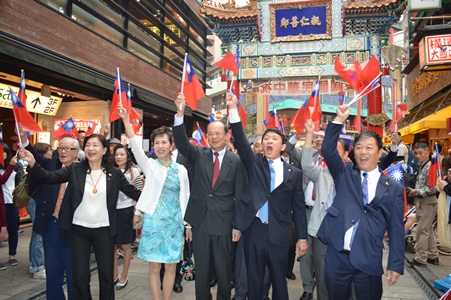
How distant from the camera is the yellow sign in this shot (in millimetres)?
8094

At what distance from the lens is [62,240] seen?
3.65m

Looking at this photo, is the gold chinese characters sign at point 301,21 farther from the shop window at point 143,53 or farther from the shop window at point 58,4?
the shop window at point 58,4

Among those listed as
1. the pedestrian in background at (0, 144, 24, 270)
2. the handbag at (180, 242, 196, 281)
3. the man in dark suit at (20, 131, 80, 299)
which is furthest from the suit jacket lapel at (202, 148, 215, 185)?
the pedestrian in background at (0, 144, 24, 270)

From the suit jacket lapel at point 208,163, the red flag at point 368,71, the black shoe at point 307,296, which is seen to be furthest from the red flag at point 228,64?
the black shoe at point 307,296

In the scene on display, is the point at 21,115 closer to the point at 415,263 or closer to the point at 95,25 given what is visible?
the point at 415,263

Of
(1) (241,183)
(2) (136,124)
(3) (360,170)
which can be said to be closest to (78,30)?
(2) (136,124)

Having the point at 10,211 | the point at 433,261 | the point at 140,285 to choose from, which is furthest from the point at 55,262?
the point at 433,261

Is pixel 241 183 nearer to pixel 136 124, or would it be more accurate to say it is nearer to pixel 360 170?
pixel 360 170

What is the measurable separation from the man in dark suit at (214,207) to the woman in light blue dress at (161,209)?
19 centimetres

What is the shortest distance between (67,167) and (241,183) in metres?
1.92

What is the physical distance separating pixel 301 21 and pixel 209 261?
1307 cm

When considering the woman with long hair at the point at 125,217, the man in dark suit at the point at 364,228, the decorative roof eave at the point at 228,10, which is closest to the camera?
the man in dark suit at the point at 364,228

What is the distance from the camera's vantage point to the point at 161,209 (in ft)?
12.1

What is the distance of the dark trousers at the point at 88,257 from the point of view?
3.42 meters
